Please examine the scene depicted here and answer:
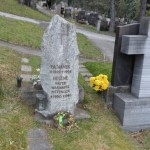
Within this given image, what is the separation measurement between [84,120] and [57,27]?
193 cm

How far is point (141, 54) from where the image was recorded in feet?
24.9

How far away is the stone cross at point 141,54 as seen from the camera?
7.38 m

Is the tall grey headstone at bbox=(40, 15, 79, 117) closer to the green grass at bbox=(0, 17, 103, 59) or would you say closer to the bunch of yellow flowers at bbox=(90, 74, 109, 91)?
the bunch of yellow flowers at bbox=(90, 74, 109, 91)

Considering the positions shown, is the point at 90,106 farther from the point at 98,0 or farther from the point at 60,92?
the point at 98,0

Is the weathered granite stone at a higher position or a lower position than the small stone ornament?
higher

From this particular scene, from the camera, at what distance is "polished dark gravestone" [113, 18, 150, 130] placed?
743 cm

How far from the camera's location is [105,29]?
Result: 96.8ft

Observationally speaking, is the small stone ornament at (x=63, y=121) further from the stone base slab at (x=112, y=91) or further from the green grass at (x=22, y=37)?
the green grass at (x=22, y=37)

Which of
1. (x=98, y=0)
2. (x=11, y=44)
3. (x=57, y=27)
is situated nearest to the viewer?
(x=57, y=27)

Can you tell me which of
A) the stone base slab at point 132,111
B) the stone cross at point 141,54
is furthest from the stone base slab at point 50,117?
the stone cross at point 141,54

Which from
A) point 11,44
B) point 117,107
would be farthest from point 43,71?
point 11,44

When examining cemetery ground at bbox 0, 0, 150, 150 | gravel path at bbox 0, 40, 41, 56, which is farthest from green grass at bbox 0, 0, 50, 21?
cemetery ground at bbox 0, 0, 150, 150

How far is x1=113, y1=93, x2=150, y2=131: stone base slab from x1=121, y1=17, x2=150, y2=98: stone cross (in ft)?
0.74

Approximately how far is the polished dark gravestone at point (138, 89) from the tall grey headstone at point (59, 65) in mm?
1283
